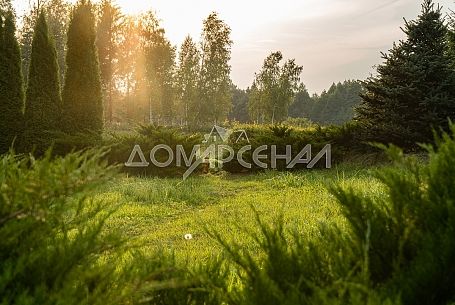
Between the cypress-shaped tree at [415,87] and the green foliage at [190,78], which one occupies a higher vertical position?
the green foliage at [190,78]

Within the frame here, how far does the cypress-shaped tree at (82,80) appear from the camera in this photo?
15.3m

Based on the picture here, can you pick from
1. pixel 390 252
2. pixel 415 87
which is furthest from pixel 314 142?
pixel 390 252

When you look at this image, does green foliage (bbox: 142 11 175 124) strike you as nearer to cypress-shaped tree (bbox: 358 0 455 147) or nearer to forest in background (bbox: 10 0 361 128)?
forest in background (bbox: 10 0 361 128)

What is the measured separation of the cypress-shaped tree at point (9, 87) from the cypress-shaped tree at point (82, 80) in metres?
1.66

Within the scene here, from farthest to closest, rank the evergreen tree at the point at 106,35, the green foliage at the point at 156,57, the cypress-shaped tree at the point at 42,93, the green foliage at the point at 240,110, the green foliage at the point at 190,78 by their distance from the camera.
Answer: the green foliage at the point at 240,110 → the green foliage at the point at 190,78 → the green foliage at the point at 156,57 → the evergreen tree at the point at 106,35 → the cypress-shaped tree at the point at 42,93

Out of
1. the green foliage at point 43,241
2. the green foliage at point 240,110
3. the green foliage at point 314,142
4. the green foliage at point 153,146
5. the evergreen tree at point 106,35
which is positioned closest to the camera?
the green foliage at point 43,241

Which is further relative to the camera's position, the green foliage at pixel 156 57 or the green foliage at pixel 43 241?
the green foliage at pixel 156 57

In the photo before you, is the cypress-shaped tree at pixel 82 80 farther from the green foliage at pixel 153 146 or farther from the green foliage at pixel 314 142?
the green foliage at pixel 314 142

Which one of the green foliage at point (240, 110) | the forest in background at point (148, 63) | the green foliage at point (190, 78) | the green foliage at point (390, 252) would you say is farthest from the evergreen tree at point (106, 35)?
the green foliage at point (240, 110)

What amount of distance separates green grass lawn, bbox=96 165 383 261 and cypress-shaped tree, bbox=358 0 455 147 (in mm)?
4982

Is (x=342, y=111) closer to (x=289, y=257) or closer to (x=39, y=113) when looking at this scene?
(x=39, y=113)

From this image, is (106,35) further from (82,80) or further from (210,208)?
(210,208)

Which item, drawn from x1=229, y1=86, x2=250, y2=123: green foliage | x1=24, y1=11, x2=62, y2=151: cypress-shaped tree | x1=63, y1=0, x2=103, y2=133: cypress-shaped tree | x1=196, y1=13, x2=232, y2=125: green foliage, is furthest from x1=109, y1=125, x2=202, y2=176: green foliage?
x1=229, y1=86, x2=250, y2=123: green foliage

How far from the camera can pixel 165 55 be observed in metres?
46.3
